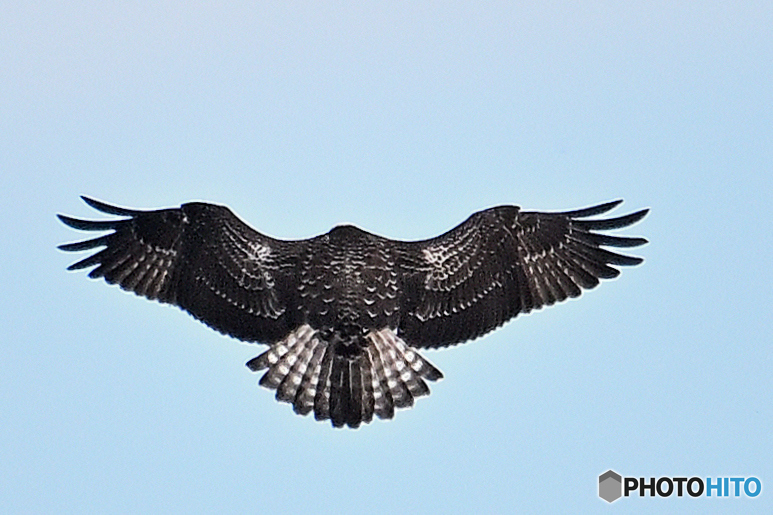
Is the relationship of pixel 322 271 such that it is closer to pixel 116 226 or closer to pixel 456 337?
pixel 456 337

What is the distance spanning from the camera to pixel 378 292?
31.9 feet

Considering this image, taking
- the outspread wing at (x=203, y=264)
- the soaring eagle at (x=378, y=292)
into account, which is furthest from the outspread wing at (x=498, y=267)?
the outspread wing at (x=203, y=264)

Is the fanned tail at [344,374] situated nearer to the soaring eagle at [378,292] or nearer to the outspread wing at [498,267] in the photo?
the soaring eagle at [378,292]

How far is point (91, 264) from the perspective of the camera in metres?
10.4

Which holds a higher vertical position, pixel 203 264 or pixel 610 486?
pixel 203 264

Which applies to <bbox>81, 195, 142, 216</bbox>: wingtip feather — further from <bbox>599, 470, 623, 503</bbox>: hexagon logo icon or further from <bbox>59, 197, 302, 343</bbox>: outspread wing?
<bbox>599, 470, 623, 503</bbox>: hexagon logo icon

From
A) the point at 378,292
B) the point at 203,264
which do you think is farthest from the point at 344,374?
the point at 203,264

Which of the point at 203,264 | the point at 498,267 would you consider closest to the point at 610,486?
the point at 498,267

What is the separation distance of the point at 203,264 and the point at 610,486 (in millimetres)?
4073

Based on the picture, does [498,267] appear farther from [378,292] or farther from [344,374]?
[344,374]

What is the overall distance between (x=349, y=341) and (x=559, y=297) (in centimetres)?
191

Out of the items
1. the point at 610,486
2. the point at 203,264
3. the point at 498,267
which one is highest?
the point at 498,267

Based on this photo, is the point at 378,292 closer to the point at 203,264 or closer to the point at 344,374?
the point at 344,374

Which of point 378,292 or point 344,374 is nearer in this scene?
point 378,292
